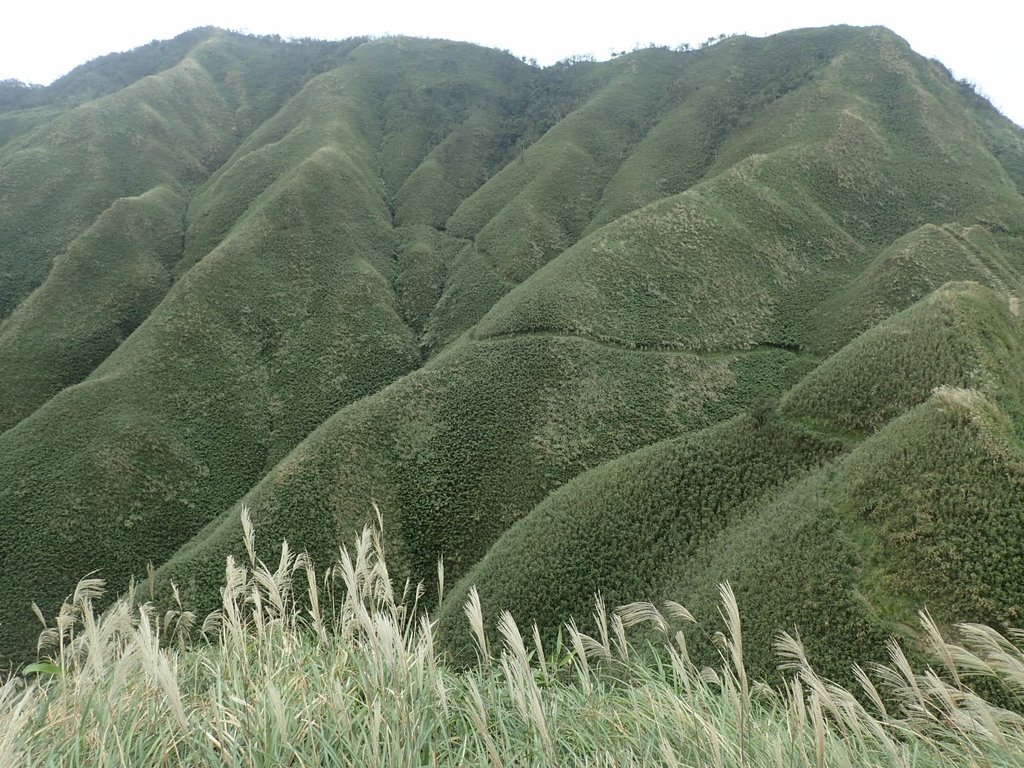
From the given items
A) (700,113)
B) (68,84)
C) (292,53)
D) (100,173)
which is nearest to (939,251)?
(700,113)

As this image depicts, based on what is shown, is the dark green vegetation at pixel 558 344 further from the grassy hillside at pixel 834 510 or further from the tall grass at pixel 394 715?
the tall grass at pixel 394 715

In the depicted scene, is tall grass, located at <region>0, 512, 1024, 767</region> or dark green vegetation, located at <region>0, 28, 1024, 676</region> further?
dark green vegetation, located at <region>0, 28, 1024, 676</region>

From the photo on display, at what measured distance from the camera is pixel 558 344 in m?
42.9

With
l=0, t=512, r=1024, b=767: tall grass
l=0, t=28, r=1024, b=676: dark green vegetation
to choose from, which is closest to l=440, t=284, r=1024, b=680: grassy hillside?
l=0, t=28, r=1024, b=676: dark green vegetation

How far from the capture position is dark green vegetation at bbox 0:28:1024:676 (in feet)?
63.3

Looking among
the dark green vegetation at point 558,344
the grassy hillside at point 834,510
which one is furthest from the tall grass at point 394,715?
the dark green vegetation at point 558,344

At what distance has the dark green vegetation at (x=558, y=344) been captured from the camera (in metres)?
19.3

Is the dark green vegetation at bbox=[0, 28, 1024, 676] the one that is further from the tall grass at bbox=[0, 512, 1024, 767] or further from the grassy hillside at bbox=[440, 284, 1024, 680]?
the tall grass at bbox=[0, 512, 1024, 767]

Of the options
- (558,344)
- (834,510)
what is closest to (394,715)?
(834,510)

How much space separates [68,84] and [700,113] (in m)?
153

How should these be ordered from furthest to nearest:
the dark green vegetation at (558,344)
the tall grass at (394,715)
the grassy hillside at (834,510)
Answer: the dark green vegetation at (558,344) → the grassy hillside at (834,510) → the tall grass at (394,715)

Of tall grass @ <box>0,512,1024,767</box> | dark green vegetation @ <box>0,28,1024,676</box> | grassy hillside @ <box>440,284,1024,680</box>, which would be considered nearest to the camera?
tall grass @ <box>0,512,1024,767</box>

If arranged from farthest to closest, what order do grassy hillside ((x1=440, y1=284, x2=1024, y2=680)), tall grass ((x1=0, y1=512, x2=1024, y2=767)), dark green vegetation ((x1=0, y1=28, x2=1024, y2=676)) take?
dark green vegetation ((x1=0, y1=28, x2=1024, y2=676))
grassy hillside ((x1=440, y1=284, x2=1024, y2=680))
tall grass ((x1=0, y1=512, x2=1024, y2=767))

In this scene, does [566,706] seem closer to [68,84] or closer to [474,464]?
[474,464]
